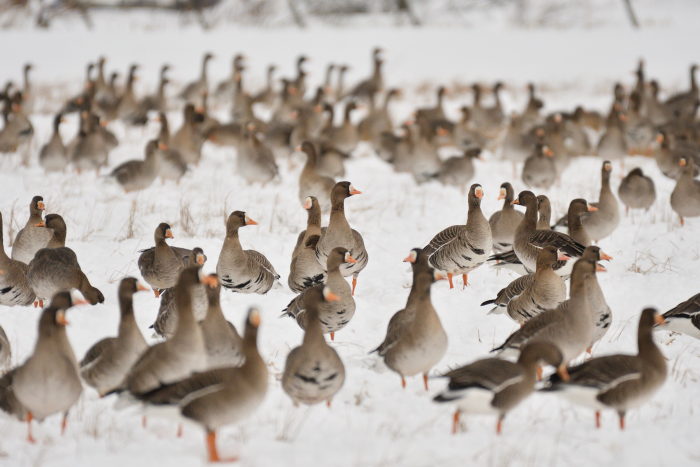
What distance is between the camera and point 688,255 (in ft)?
28.9

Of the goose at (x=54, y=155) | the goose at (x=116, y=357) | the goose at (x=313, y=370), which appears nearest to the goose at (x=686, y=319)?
the goose at (x=313, y=370)

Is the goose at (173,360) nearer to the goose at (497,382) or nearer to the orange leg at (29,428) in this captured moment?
the orange leg at (29,428)

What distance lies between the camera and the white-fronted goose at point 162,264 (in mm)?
7082

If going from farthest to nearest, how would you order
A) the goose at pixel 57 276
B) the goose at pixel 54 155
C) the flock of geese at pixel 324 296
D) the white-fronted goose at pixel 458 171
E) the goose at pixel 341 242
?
the white-fronted goose at pixel 458 171 → the goose at pixel 54 155 → the goose at pixel 341 242 → the goose at pixel 57 276 → the flock of geese at pixel 324 296

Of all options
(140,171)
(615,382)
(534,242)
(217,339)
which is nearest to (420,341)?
(615,382)

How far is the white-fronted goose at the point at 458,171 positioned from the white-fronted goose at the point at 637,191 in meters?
2.77

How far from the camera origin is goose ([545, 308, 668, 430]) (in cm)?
485

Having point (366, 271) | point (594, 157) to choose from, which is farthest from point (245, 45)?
point (366, 271)

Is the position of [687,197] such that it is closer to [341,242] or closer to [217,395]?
[341,242]

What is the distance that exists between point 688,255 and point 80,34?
2471 centimetres

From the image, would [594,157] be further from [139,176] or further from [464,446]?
[464,446]

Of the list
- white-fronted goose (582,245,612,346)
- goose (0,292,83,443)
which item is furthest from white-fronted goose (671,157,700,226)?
goose (0,292,83,443)

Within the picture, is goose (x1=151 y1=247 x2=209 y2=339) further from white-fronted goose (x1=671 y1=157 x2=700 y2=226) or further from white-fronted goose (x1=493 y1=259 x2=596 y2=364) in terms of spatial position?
white-fronted goose (x1=671 y1=157 x2=700 y2=226)

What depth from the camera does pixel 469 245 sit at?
298 inches
